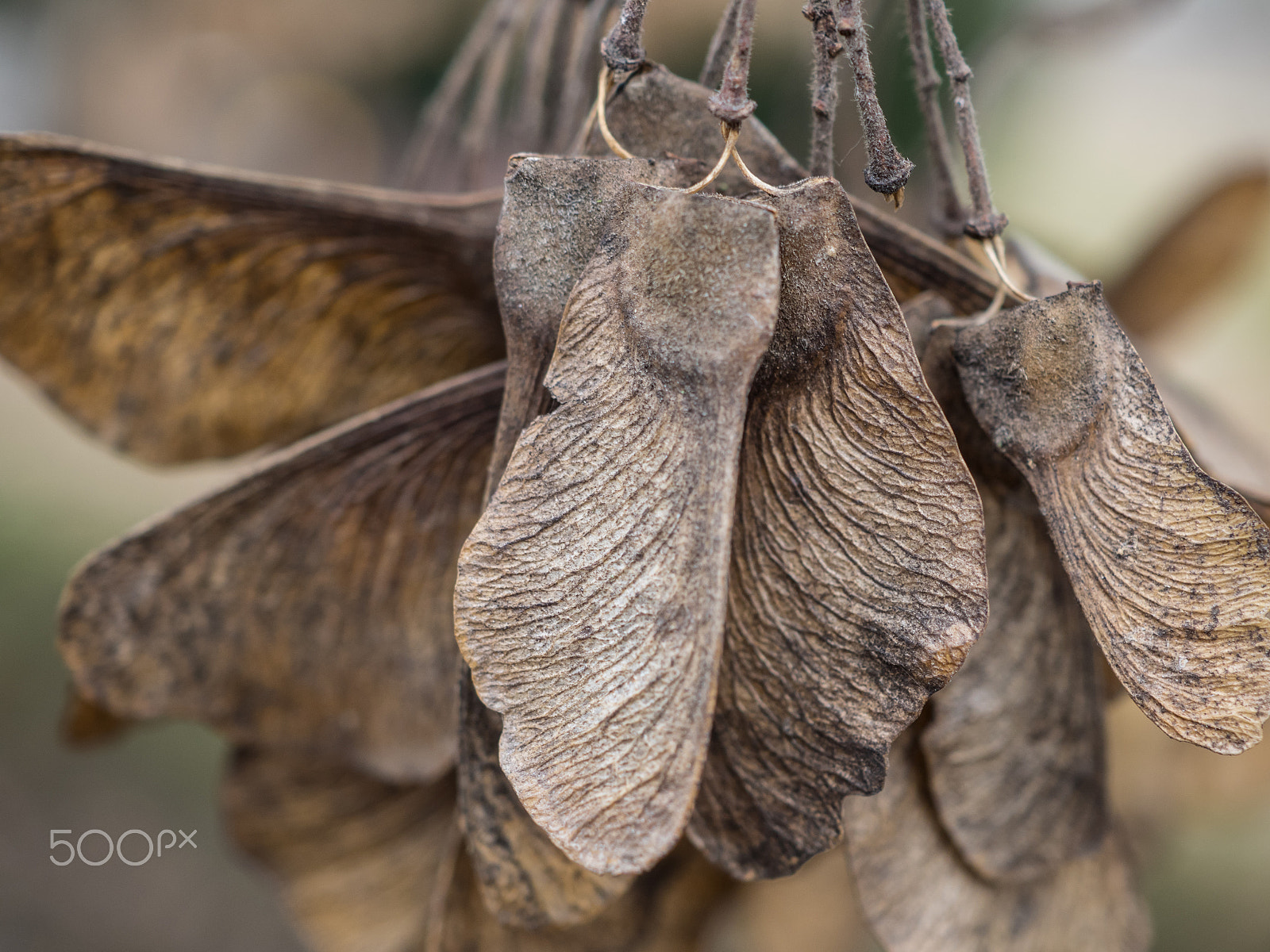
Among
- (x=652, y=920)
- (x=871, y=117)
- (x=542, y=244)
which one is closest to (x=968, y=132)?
(x=871, y=117)

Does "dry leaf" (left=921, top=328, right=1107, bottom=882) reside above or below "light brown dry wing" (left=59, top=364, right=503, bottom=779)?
above

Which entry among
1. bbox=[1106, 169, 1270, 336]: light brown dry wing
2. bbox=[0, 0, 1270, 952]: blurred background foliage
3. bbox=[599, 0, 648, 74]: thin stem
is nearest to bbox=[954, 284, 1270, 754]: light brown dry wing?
bbox=[599, 0, 648, 74]: thin stem

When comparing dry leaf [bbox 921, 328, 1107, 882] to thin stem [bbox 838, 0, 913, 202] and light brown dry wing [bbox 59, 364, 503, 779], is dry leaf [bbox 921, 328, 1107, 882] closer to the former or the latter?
thin stem [bbox 838, 0, 913, 202]

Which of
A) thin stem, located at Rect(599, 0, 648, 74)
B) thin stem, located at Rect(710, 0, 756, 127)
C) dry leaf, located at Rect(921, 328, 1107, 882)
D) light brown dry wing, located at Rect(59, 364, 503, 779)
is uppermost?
thin stem, located at Rect(710, 0, 756, 127)

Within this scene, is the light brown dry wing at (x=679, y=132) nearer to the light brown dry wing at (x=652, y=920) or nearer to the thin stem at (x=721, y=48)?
the thin stem at (x=721, y=48)

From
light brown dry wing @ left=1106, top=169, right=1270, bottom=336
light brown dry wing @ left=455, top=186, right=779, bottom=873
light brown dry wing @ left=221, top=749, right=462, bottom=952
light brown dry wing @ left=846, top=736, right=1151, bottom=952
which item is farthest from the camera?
light brown dry wing @ left=1106, top=169, right=1270, bottom=336

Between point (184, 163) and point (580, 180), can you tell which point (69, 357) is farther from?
point (580, 180)

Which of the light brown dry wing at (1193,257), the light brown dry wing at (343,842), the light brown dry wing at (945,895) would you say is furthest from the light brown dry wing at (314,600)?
the light brown dry wing at (1193,257)
